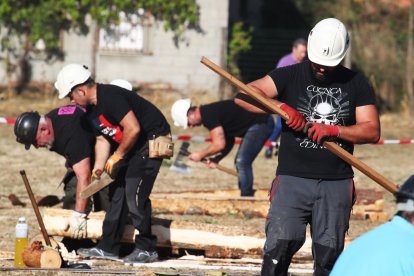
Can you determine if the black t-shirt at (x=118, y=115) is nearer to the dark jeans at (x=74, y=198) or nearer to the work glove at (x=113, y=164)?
the work glove at (x=113, y=164)

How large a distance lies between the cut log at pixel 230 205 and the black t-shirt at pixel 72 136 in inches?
102

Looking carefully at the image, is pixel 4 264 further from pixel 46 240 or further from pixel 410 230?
pixel 410 230

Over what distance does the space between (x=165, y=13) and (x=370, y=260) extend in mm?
19044

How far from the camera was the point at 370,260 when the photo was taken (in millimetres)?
4453

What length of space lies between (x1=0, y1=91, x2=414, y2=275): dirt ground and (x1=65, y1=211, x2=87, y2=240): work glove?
0.51m

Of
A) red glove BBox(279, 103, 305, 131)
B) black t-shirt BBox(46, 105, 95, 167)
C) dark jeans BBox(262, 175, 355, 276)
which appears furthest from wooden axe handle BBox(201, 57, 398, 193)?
black t-shirt BBox(46, 105, 95, 167)

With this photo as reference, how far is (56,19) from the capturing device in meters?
23.0

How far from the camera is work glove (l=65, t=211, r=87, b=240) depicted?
908cm

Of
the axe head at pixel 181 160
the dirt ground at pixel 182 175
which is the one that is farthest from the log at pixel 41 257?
the axe head at pixel 181 160

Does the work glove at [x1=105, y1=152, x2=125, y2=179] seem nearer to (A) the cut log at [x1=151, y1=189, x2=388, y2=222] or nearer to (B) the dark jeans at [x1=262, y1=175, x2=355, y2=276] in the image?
(B) the dark jeans at [x1=262, y1=175, x2=355, y2=276]

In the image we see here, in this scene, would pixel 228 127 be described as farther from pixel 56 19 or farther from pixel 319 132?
pixel 56 19

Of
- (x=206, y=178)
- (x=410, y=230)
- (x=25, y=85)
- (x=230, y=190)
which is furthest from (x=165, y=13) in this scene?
(x=410, y=230)

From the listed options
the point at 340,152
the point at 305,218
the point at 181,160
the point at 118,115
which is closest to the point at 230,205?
the point at 181,160

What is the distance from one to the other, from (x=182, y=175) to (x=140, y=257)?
6210 millimetres
